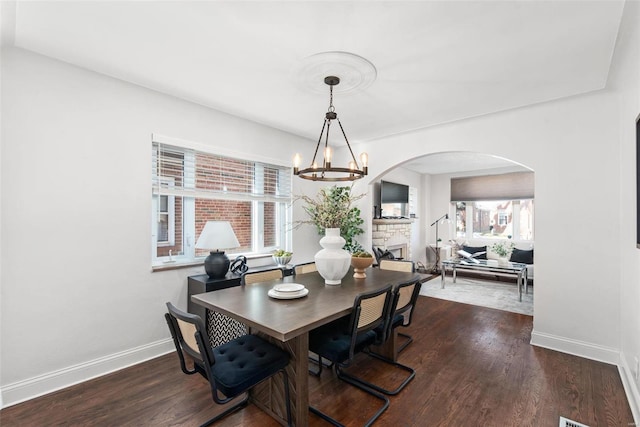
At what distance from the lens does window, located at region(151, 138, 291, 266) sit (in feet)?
10.2

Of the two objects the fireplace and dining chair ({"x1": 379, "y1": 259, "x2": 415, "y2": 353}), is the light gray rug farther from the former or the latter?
dining chair ({"x1": 379, "y1": 259, "x2": 415, "y2": 353})

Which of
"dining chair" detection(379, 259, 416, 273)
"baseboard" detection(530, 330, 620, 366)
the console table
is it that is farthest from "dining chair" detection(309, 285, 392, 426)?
"baseboard" detection(530, 330, 620, 366)

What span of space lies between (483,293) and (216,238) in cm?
473

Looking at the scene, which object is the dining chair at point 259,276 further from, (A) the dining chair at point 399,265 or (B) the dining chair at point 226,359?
(A) the dining chair at point 399,265

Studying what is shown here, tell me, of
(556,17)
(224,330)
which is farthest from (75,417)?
(556,17)

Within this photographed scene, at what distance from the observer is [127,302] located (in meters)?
2.73

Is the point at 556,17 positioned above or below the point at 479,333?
above

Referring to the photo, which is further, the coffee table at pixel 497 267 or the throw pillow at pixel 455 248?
the throw pillow at pixel 455 248

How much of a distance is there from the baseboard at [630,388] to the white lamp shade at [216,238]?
3.29m

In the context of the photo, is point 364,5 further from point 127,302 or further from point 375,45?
point 127,302

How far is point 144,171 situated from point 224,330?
1728 mm

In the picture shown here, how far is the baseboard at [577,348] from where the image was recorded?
2777 millimetres

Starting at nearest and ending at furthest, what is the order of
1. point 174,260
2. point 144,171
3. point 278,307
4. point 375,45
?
point 278,307
point 375,45
point 144,171
point 174,260

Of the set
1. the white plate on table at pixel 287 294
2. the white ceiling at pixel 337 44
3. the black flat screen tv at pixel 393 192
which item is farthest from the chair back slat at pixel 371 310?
the black flat screen tv at pixel 393 192
